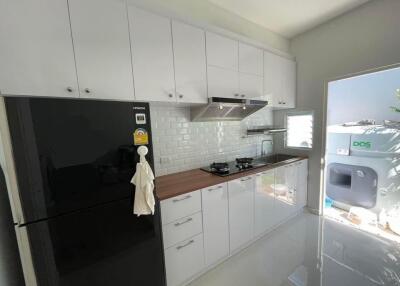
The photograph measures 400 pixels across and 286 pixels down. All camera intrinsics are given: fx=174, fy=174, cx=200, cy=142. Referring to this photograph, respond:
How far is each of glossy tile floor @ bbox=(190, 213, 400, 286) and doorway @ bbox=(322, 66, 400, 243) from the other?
0.47m

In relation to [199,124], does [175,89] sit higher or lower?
higher

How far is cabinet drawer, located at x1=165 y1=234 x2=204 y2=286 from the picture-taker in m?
1.52

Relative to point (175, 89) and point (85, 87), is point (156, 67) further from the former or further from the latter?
point (85, 87)

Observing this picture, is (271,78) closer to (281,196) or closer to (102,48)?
(281,196)

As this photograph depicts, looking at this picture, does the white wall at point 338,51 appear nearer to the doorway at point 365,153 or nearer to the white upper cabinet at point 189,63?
the doorway at point 365,153

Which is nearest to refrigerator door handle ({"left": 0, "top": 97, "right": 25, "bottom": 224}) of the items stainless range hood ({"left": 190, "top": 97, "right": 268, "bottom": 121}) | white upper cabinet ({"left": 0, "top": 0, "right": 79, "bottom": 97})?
white upper cabinet ({"left": 0, "top": 0, "right": 79, "bottom": 97})

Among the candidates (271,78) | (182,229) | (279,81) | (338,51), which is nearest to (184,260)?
(182,229)

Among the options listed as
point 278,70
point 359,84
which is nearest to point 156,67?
point 278,70

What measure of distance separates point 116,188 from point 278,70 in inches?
106

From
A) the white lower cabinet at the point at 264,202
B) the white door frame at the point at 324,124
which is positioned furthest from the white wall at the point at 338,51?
the white lower cabinet at the point at 264,202

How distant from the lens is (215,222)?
5.82 ft

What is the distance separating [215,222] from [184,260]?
44cm

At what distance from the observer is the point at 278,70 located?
264 cm

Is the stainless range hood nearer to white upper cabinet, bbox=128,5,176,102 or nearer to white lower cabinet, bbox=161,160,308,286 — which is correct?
white upper cabinet, bbox=128,5,176,102
